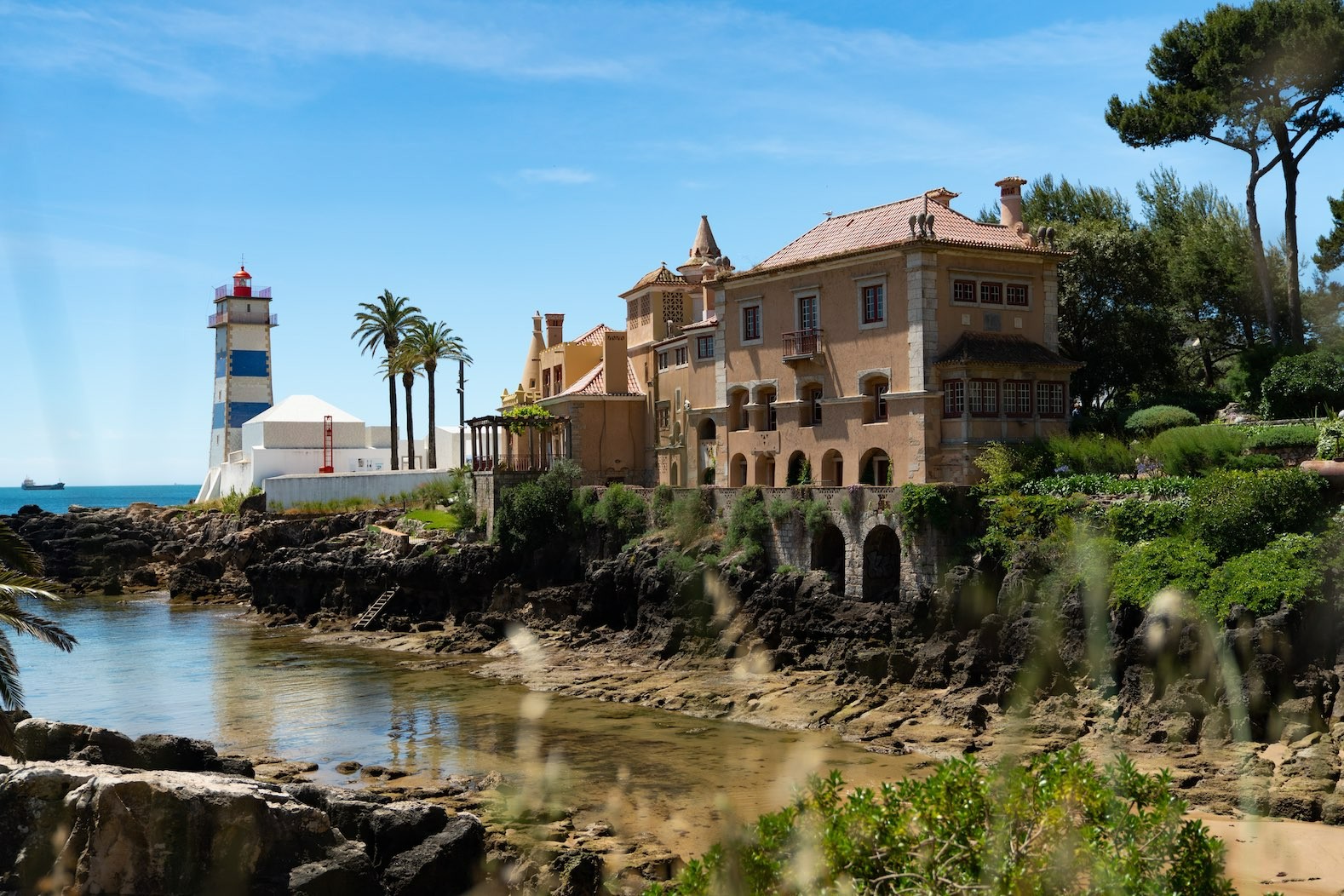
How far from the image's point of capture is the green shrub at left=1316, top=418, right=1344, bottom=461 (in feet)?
104

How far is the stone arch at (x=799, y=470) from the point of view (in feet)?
150

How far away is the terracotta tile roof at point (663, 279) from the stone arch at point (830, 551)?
21736 millimetres

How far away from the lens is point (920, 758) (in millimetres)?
28859

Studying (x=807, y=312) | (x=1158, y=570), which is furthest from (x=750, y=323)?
(x=1158, y=570)

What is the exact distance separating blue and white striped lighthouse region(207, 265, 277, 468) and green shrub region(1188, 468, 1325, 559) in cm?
7608

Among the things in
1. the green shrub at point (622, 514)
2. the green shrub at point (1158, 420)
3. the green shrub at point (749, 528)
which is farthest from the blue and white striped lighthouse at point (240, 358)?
the green shrub at point (1158, 420)

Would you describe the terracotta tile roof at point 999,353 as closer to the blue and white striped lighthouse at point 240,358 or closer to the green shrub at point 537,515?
the green shrub at point 537,515

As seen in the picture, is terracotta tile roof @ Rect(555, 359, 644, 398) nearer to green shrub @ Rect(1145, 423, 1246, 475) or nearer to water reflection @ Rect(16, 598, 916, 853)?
water reflection @ Rect(16, 598, 916, 853)

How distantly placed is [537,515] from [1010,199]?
22.0m

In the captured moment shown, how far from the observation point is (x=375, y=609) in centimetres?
5312

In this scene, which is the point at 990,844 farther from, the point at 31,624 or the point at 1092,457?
the point at 1092,457

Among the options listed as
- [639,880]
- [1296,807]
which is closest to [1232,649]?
[1296,807]

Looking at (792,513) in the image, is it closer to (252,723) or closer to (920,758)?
(920,758)

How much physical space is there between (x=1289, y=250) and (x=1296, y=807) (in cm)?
2876
